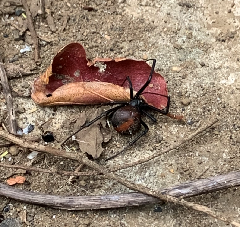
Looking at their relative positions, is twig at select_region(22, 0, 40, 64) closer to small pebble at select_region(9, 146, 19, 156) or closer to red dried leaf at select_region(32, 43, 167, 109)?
red dried leaf at select_region(32, 43, 167, 109)

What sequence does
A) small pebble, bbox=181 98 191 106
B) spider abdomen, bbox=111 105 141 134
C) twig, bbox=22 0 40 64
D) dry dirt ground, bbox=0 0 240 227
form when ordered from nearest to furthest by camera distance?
dry dirt ground, bbox=0 0 240 227 < spider abdomen, bbox=111 105 141 134 < small pebble, bbox=181 98 191 106 < twig, bbox=22 0 40 64

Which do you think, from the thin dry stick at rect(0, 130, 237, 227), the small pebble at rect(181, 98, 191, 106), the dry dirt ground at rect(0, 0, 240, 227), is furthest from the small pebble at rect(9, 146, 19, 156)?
the small pebble at rect(181, 98, 191, 106)

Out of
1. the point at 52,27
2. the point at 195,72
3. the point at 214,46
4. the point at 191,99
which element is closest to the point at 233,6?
the point at 214,46

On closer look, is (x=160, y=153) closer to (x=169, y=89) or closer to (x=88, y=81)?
(x=169, y=89)

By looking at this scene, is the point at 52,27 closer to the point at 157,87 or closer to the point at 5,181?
the point at 157,87

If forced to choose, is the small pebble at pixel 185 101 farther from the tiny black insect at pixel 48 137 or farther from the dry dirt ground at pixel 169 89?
the tiny black insect at pixel 48 137
